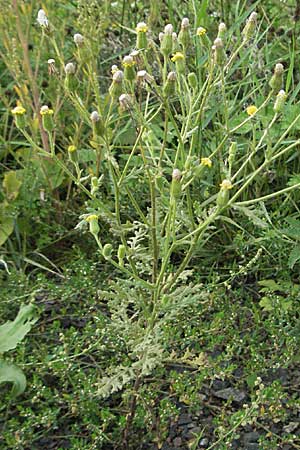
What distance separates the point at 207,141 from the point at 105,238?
0.47m

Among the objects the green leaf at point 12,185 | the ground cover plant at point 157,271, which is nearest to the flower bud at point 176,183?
the ground cover plant at point 157,271

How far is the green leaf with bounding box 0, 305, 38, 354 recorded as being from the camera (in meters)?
1.70

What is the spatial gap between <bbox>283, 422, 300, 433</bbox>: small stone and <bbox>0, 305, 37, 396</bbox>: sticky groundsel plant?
61cm

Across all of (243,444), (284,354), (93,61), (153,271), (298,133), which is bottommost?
(243,444)

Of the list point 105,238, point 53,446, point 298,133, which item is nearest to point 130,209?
point 105,238

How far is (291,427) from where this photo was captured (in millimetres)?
1662

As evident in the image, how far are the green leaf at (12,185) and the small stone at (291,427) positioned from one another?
1131 millimetres

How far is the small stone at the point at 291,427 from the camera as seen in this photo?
5.44ft

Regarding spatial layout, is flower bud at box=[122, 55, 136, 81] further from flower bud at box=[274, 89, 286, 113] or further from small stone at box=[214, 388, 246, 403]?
small stone at box=[214, 388, 246, 403]

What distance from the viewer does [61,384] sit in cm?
173

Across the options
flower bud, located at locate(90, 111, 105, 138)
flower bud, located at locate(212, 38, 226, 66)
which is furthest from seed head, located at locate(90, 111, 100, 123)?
flower bud, located at locate(212, 38, 226, 66)

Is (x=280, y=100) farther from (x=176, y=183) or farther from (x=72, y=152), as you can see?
(x=72, y=152)

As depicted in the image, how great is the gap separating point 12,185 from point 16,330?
2.23 ft

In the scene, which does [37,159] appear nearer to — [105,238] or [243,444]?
[105,238]
